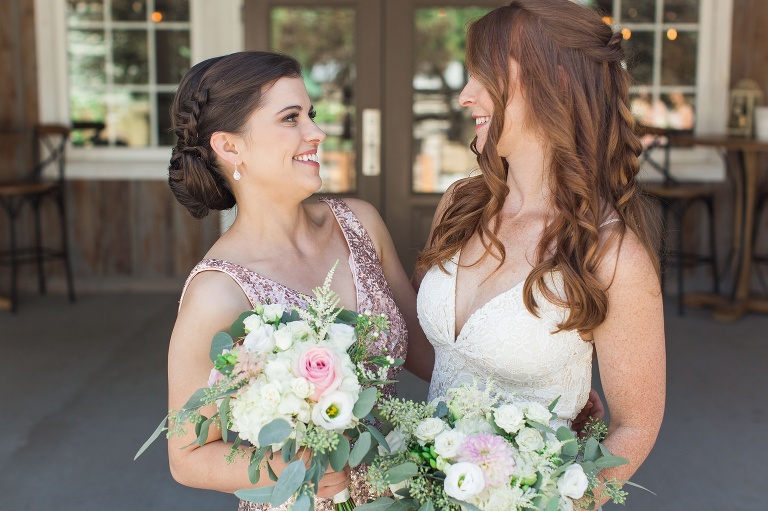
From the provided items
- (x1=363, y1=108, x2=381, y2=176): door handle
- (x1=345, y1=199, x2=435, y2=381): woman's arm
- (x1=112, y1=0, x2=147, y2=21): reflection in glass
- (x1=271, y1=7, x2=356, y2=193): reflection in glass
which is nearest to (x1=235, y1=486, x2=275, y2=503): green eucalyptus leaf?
(x1=345, y1=199, x2=435, y2=381): woman's arm

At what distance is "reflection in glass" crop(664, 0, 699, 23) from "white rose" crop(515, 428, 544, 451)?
551cm

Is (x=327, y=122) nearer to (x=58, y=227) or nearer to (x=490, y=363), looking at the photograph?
(x=58, y=227)

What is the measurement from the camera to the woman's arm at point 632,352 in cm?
164

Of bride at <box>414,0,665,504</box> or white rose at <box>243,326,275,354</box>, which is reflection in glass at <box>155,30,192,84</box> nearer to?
bride at <box>414,0,665,504</box>

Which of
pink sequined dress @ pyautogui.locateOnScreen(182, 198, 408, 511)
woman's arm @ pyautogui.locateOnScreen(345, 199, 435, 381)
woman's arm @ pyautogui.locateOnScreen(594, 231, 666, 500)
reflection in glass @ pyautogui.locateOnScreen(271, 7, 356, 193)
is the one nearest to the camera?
woman's arm @ pyautogui.locateOnScreen(594, 231, 666, 500)

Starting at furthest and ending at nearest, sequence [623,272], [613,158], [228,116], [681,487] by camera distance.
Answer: [681,487] < [228,116] < [613,158] < [623,272]

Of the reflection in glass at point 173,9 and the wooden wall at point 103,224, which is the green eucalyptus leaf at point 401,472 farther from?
the reflection in glass at point 173,9

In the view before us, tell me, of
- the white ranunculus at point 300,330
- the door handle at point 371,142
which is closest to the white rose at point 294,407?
the white ranunculus at point 300,330

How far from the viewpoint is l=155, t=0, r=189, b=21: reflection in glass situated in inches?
250

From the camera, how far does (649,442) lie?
1.70 m

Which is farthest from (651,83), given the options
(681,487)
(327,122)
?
(681,487)

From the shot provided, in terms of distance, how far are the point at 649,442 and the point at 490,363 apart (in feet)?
1.13

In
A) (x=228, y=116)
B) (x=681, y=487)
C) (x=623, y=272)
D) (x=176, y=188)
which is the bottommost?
(x=681, y=487)

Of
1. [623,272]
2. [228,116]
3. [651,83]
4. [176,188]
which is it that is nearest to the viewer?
[623,272]
